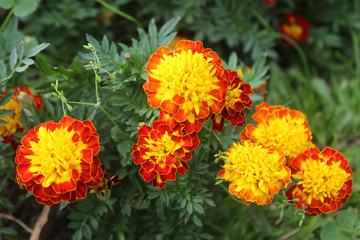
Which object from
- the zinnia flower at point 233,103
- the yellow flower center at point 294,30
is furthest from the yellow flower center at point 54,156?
the yellow flower center at point 294,30

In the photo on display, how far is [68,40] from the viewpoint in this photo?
2127mm

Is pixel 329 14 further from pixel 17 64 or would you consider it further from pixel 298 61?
pixel 17 64

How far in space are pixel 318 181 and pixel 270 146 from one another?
17 centimetres

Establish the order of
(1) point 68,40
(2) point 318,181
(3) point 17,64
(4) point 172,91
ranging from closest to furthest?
(4) point 172,91 → (2) point 318,181 → (3) point 17,64 → (1) point 68,40

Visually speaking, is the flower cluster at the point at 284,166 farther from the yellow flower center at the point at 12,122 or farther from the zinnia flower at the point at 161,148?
the yellow flower center at the point at 12,122

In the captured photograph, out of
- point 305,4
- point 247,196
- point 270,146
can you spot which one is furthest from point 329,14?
point 247,196

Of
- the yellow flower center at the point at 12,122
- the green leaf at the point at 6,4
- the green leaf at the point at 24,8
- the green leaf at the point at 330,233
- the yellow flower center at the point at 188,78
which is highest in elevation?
the yellow flower center at the point at 188,78

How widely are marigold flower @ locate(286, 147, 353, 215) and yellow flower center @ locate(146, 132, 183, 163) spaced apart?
37 cm

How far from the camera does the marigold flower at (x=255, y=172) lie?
1.04 m

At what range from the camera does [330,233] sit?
1.27m

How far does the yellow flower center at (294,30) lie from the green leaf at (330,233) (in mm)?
1268

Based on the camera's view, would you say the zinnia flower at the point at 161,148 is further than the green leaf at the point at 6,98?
No

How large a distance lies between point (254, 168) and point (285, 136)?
20cm

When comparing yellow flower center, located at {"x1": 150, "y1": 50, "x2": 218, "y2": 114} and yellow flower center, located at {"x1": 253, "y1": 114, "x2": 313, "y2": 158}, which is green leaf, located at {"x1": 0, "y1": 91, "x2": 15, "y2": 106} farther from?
yellow flower center, located at {"x1": 253, "y1": 114, "x2": 313, "y2": 158}
